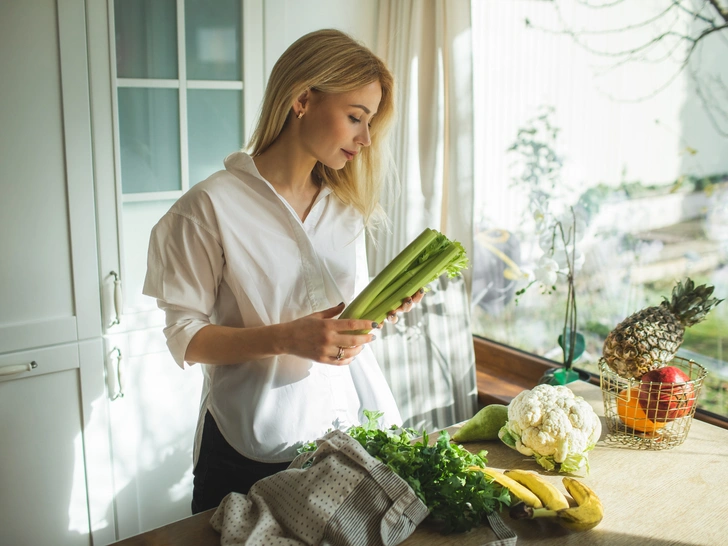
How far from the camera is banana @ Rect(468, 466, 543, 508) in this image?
1173mm

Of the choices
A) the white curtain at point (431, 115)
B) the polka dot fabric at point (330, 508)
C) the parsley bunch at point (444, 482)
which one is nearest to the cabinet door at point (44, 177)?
the white curtain at point (431, 115)

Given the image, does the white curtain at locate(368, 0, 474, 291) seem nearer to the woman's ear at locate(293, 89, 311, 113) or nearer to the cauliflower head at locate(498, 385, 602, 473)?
the woman's ear at locate(293, 89, 311, 113)

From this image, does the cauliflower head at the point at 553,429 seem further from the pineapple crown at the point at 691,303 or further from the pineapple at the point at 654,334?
the pineapple crown at the point at 691,303

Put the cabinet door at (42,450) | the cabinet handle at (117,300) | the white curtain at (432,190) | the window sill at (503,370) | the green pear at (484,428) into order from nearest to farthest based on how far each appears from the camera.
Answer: the green pear at (484,428) → the cabinet door at (42,450) → the cabinet handle at (117,300) → the white curtain at (432,190) → the window sill at (503,370)

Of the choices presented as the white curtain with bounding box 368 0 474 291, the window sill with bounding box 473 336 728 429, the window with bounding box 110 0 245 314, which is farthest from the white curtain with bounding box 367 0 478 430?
the window with bounding box 110 0 245 314

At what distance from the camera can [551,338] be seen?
8.81 ft

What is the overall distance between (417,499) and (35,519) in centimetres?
169

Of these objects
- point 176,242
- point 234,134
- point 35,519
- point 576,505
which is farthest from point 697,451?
point 35,519

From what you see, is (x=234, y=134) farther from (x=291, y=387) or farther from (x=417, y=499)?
(x=417, y=499)

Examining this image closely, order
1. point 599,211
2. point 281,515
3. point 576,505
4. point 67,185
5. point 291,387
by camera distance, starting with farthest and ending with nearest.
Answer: point 599,211 < point 67,185 < point 291,387 < point 576,505 < point 281,515

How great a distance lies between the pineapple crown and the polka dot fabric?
0.91 meters

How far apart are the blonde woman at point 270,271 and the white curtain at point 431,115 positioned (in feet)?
3.71

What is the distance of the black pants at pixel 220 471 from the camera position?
146 cm

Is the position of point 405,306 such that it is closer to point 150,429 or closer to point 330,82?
point 330,82
